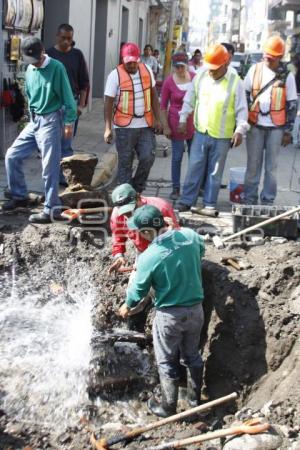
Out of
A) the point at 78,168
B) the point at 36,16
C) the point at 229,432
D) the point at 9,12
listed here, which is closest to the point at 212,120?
the point at 78,168

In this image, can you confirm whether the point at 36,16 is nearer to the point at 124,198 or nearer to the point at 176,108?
the point at 176,108

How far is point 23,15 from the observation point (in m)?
12.1

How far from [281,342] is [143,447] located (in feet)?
4.93

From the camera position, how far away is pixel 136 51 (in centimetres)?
848

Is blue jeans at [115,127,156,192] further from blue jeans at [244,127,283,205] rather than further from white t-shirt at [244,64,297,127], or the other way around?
white t-shirt at [244,64,297,127]

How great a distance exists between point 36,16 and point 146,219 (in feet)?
27.8

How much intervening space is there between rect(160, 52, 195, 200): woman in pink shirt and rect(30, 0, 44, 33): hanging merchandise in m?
3.83

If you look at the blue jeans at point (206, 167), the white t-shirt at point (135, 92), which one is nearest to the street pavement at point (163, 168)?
the blue jeans at point (206, 167)

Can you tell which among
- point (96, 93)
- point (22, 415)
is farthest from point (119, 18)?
point (22, 415)

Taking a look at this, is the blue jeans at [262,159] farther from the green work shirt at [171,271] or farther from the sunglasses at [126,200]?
the green work shirt at [171,271]

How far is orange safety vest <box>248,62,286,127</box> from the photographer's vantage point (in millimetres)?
8711

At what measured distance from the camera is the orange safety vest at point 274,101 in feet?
28.6

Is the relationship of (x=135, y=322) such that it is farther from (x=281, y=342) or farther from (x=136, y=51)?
(x=136, y=51)

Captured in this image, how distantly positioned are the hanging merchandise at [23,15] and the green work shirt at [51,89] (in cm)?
418
